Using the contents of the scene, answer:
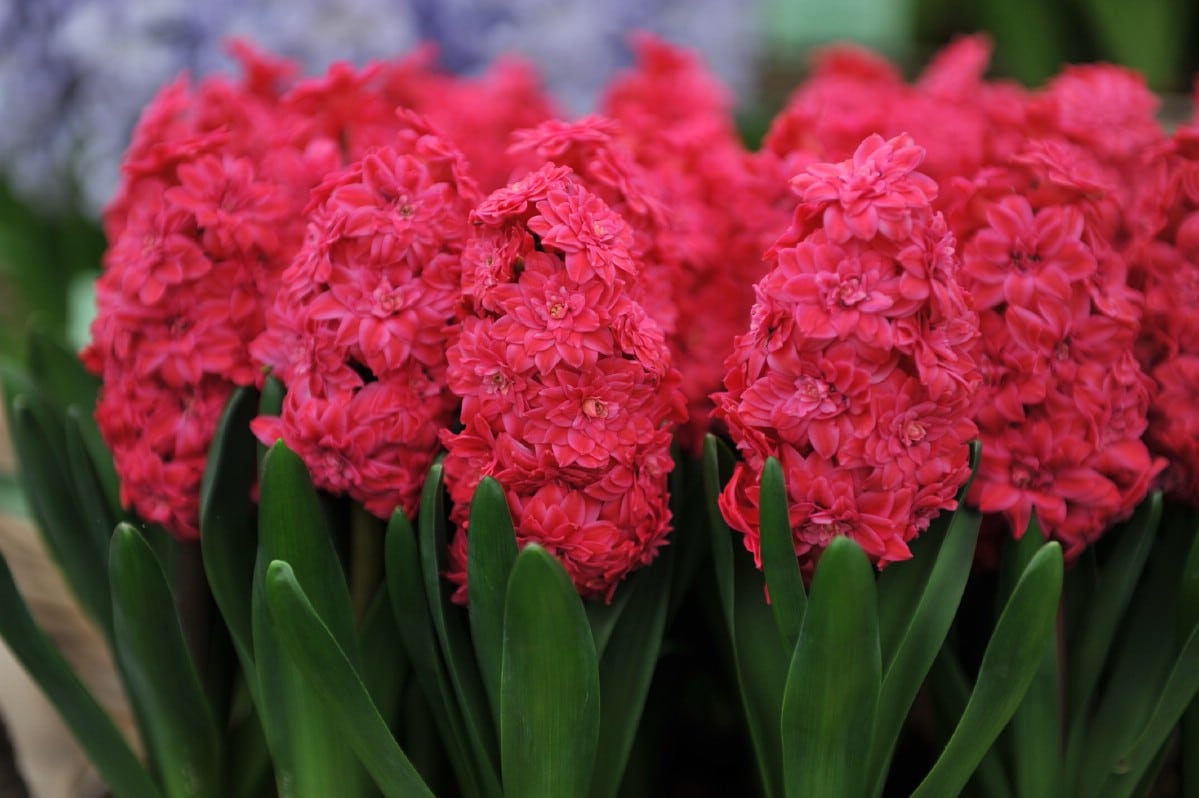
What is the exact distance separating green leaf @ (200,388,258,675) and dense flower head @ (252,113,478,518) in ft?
0.14

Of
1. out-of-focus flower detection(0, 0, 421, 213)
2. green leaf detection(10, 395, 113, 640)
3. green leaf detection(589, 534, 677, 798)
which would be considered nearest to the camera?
green leaf detection(589, 534, 677, 798)

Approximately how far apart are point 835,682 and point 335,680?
0.24 metres

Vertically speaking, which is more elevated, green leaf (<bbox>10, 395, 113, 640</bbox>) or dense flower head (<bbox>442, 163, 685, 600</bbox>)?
dense flower head (<bbox>442, 163, 685, 600</bbox>)

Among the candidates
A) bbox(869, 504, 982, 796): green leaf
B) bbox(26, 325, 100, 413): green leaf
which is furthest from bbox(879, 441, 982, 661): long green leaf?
bbox(26, 325, 100, 413): green leaf

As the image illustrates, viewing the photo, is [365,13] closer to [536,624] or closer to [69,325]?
[69,325]

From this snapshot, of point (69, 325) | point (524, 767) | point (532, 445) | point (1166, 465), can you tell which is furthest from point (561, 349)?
point (69, 325)

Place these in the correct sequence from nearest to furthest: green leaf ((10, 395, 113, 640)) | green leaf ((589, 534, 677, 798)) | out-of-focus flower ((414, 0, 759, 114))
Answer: green leaf ((589, 534, 677, 798)) < green leaf ((10, 395, 113, 640)) < out-of-focus flower ((414, 0, 759, 114))

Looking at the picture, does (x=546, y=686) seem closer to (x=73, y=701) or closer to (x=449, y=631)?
(x=449, y=631)

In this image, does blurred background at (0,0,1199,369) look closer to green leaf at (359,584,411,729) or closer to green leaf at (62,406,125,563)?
green leaf at (62,406,125,563)

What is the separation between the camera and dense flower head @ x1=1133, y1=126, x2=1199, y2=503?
62 centimetres

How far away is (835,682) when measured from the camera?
0.52 meters

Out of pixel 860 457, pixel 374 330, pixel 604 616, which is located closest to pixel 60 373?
pixel 374 330

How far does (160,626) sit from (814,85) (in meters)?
0.82

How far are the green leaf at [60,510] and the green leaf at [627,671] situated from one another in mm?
324
